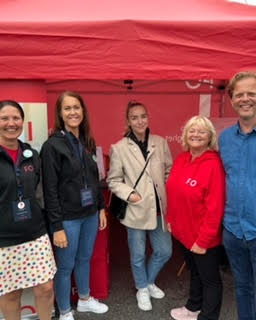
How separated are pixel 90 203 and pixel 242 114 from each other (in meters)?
1.12

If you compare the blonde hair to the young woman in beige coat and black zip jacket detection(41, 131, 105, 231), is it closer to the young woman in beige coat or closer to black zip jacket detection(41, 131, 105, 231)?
the young woman in beige coat

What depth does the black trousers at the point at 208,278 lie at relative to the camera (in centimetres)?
214

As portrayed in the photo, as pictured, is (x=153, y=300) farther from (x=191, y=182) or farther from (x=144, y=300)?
(x=191, y=182)

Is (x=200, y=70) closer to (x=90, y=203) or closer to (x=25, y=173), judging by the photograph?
(x=90, y=203)

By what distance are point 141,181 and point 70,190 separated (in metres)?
0.57

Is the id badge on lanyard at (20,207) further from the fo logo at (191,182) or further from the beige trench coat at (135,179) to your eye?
the fo logo at (191,182)

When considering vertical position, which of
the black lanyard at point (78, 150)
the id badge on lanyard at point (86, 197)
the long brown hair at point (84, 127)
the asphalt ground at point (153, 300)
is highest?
the long brown hair at point (84, 127)

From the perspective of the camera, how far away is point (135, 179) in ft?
8.10

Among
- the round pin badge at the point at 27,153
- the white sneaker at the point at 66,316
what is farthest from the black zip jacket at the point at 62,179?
the white sneaker at the point at 66,316

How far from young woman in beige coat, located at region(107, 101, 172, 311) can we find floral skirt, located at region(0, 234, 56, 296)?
0.69 m

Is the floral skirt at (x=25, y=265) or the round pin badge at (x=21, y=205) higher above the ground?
the round pin badge at (x=21, y=205)

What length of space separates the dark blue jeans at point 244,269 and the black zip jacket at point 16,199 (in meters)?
1.15

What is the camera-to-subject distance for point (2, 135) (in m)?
1.91

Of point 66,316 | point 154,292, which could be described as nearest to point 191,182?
point 154,292
